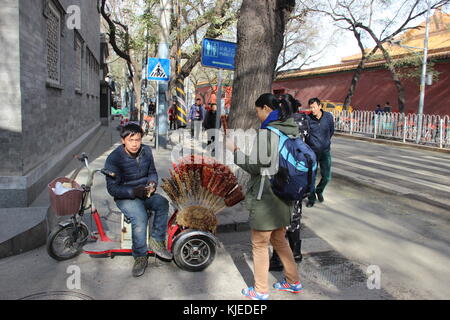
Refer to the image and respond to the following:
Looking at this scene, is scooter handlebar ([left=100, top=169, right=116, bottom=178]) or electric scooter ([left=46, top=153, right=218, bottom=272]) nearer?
scooter handlebar ([left=100, top=169, right=116, bottom=178])

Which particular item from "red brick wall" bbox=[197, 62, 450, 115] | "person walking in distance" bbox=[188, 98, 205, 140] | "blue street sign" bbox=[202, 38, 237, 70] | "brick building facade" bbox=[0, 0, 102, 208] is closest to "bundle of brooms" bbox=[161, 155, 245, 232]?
"brick building facade" bbox=[0, 0, 102, 208]

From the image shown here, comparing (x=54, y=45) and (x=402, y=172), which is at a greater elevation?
(x=54, y=45)

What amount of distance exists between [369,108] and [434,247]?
2342 cm

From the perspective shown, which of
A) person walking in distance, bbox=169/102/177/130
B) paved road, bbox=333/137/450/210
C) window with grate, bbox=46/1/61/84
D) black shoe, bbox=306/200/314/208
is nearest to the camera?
black shoe, bbox=306/200/314/208

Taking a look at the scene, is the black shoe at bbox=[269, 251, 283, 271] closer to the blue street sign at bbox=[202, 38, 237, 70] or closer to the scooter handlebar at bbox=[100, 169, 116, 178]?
the scooter handlebar at bbox=[100, 169, 116, 178]

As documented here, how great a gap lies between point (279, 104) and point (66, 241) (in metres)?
2.65

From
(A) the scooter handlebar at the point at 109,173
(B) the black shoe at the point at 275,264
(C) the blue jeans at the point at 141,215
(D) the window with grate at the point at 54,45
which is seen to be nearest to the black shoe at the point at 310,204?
(B) the black shoe at the point at 275,264

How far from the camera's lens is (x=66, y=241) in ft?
13.9

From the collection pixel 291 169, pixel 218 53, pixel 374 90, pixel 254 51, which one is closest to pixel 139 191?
pixel 291 169

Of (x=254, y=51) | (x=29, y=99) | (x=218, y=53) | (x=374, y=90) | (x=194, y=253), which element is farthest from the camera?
(x=374, y=90)

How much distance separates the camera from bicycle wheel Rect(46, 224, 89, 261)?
4.16 metres

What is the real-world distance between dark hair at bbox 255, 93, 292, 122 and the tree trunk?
2.72m

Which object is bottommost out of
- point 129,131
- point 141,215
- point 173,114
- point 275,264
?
point 275,264

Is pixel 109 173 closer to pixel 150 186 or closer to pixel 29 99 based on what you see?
pixel 150 186
